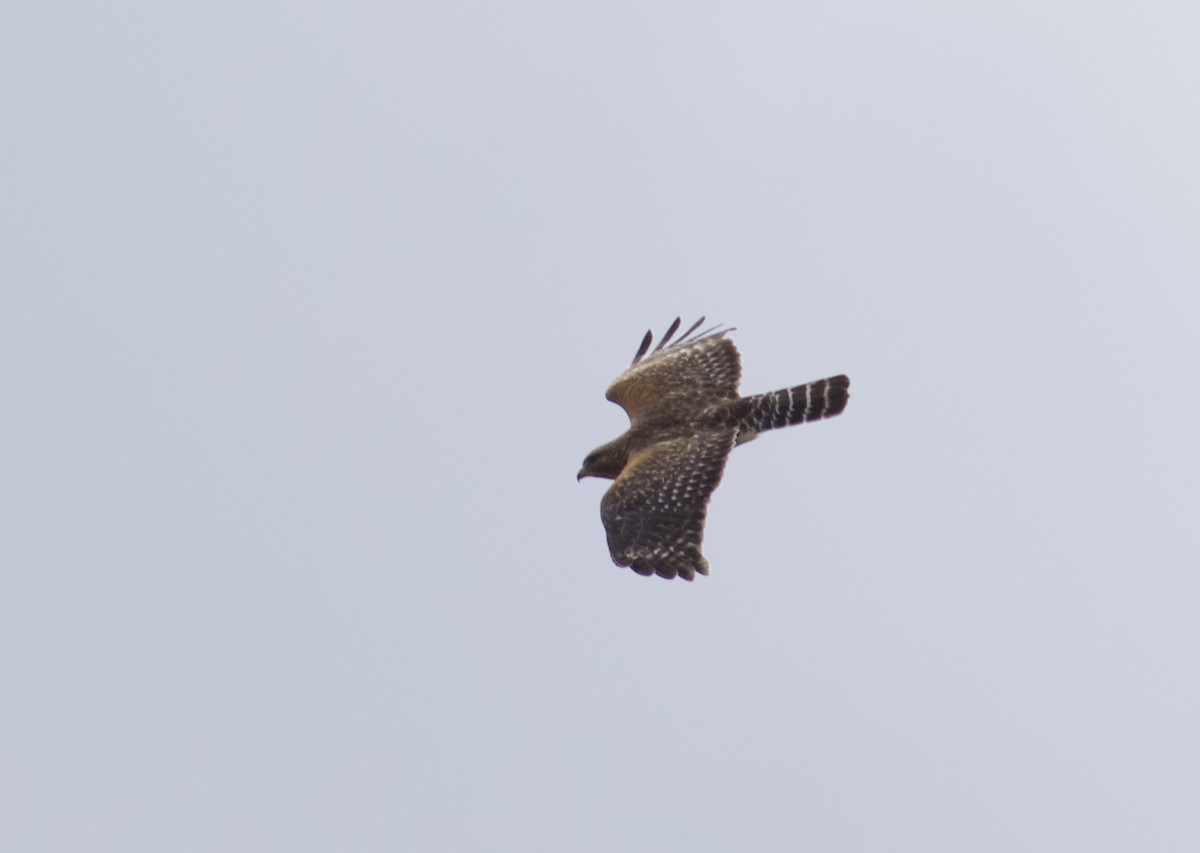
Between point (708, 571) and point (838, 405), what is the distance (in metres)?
4.05

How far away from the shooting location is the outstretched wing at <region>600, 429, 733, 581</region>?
29328 millimetres

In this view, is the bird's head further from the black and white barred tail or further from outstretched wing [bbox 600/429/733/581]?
the black and white barred tail

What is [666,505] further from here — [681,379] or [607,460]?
[681,379]

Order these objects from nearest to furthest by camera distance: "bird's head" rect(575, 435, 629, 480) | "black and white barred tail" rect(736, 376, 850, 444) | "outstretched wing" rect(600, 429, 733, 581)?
"outstretched wing" rect(600, 429, 733, 581) → "black and white barred tail" rect(736, 376, 850, 444) → "bird's head" rect(575, 435, 629, 480)

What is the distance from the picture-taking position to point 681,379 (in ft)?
111

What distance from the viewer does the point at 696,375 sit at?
111ft

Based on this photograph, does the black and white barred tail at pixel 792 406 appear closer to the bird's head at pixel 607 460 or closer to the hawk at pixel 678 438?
the hawk at pixel 678 438

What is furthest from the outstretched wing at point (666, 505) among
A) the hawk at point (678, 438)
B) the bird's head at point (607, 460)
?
the bird's head at point (607, 460)

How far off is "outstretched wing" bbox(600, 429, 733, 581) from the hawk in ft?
0.05

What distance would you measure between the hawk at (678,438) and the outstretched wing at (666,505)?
0.01 meters

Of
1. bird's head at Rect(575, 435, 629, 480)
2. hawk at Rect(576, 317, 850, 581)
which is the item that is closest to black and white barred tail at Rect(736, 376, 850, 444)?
hawk at Rect(576, 317, 850, 581)

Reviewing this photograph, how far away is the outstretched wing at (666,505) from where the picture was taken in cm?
2933

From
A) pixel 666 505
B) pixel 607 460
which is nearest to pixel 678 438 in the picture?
pixel 607 460

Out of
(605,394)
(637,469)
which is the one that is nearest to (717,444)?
(637,469)
